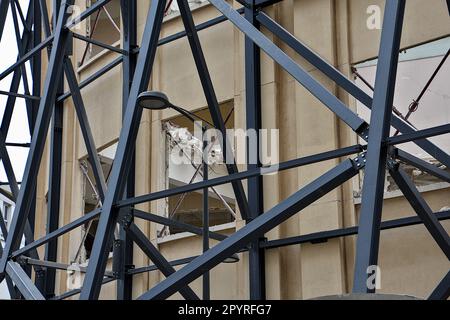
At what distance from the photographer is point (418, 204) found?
11.4 m

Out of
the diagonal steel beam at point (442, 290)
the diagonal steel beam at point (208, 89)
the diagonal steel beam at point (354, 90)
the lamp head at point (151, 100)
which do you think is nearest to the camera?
the diagonal steel beam at point (442, 290)

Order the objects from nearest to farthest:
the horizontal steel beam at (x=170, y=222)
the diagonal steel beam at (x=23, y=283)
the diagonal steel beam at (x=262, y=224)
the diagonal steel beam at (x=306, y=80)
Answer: the diagonal steel beam at (x=306, y=80), the diagonal steel beam at (x=262, y=224), the diagonal steel beam at (x=23, y=283), the horizontal steel beam at (x=170, y=222)

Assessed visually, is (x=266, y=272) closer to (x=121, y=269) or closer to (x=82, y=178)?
(x=121, y=269)

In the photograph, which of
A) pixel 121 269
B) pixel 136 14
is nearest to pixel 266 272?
pixel 121 269

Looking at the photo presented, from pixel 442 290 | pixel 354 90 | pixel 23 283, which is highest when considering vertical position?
pixel 354 90

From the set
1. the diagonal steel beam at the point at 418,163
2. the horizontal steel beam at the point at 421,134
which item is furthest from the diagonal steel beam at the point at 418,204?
the horizontal steel beam at the point at 421,134

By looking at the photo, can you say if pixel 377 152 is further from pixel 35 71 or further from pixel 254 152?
pixel 35 71

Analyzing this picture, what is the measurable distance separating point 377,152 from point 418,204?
2100 millimetres

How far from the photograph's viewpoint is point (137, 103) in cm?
1244

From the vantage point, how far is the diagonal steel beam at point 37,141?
14.4m

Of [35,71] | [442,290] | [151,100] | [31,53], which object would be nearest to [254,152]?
[151,100]

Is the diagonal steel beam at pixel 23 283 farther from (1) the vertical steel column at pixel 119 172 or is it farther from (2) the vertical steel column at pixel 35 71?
(2) the vertical steel column at pixel 35 71

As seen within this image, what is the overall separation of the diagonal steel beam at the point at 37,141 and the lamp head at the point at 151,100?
2453 mm

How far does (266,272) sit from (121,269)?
308cm
